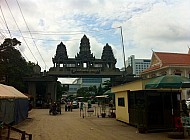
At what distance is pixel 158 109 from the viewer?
13.8 meters

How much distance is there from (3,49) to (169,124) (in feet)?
112

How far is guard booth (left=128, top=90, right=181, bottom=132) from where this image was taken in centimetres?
1350

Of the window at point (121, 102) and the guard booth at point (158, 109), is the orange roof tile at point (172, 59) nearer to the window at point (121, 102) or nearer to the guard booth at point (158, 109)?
the window at point (121, 102)

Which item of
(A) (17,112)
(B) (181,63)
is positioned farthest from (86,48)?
(A) (17,112)

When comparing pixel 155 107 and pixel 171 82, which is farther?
pixel 155 107

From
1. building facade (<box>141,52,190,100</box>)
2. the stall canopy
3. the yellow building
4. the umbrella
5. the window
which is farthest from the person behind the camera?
building facade (<box>141,52,190,100</box>)

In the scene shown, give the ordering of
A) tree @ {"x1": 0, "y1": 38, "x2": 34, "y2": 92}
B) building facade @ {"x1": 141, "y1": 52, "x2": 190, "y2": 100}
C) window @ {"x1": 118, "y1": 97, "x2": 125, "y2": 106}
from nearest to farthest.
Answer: window @ {"x1": 118, "y1": 97, "x2": 125, "y2": 106} < building facade @ {"x1": 141, "y1": 52, "x2": 190, "y2": 100} < tree @ {"x1": 0, "y1": 38, "x2": 34, "y2": 92}

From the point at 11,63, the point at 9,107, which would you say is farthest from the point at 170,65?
the point at 11,63

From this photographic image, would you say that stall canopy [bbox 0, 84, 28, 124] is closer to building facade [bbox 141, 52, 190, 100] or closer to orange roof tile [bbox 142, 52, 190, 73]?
building facade [bbox 141, 52, 190, 100]

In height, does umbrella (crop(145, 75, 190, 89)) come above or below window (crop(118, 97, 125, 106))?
above

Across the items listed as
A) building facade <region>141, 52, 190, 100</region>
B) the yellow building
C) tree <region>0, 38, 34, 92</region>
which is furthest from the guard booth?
tree <region>0, 38, 34, 92</region>

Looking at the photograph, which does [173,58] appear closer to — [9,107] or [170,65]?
[170,65]

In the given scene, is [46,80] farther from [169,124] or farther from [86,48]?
[169,124]

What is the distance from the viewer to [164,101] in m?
14.0
